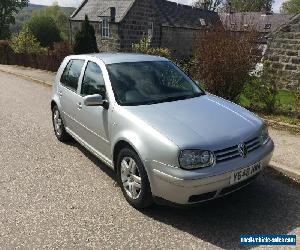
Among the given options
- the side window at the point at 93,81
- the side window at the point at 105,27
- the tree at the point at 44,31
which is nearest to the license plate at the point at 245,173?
the side window at the point at 93,81

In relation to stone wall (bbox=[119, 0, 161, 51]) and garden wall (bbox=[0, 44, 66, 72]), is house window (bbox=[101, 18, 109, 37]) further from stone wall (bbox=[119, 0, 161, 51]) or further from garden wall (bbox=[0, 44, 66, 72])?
garden wall (bbox=[0, 44, 66, 72])

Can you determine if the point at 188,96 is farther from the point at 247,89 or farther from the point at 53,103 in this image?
the point at 247,89

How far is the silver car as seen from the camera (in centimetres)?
380

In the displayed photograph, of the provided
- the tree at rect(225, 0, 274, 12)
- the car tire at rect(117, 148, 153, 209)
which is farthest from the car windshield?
the tree at rect(225, 0, 274, 12)

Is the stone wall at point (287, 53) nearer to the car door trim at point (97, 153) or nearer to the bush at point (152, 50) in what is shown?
the bush at point (152, 50)

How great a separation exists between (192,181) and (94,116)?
6.76ft

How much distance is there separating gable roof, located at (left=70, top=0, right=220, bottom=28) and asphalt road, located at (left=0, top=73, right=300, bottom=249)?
945 inches

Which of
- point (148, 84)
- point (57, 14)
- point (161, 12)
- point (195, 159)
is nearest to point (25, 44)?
point (161, 12)

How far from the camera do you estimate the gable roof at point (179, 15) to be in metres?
34.5

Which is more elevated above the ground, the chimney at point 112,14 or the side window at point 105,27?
the chimney at point 112,14

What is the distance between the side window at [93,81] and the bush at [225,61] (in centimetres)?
425

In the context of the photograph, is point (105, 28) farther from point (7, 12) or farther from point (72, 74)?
point (7, 12)

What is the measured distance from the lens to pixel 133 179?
14.4 ft

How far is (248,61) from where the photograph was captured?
877 cm
